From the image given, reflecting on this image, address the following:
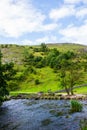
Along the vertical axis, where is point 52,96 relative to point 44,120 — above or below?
below

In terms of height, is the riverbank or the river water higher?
the river water

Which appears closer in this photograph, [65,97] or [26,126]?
[26,126]

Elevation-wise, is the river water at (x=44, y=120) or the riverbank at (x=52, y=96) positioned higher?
the river water at (x=44, y=120)

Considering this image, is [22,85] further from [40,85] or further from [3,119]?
[3,119]

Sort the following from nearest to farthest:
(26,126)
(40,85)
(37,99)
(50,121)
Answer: (26,126)
(50,121)
(37,99)
(40,85)

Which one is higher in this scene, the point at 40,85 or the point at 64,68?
the point at 64,68

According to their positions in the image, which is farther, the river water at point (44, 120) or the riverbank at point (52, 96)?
the riverbank at point (52, 96)

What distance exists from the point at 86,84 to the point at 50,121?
69345 mm

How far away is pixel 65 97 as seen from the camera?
297ft

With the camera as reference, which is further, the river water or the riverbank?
the riverbank

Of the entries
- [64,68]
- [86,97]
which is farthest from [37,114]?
[64,68]

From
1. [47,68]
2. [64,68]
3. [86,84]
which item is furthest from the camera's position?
[47,68]

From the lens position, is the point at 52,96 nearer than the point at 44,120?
No

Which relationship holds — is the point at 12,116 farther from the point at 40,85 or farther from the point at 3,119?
the point at 40,85
